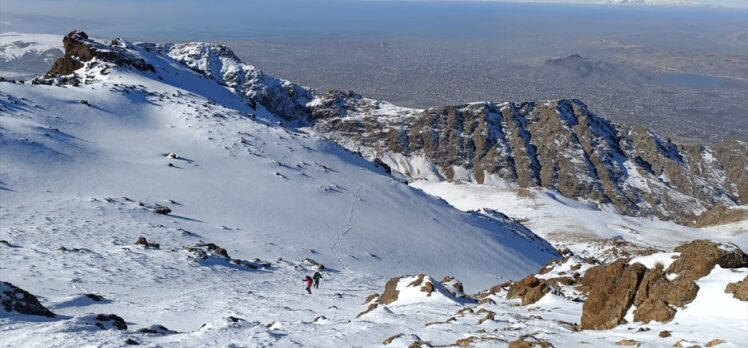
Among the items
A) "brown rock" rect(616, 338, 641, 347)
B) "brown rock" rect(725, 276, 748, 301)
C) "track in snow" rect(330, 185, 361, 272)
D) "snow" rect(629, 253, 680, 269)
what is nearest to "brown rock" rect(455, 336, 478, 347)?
"brown rock" rect(616, 338, 641, 347)

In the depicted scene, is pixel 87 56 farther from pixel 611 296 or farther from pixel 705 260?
pixel 705 260

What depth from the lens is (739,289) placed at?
15.0 meters

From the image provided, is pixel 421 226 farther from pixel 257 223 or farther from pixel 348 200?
pixel 257 223

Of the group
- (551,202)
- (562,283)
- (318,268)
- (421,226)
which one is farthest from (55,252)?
(551,202)

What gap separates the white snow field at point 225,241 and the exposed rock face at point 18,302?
687mm

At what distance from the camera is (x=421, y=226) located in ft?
157

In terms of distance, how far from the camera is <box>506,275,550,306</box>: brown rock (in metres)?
23.1

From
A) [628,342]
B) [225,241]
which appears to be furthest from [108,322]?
[225,241]

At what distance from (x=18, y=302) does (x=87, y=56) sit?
2927 inches

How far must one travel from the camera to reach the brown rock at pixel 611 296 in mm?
16844

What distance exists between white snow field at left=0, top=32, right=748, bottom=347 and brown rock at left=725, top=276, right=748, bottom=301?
163mm

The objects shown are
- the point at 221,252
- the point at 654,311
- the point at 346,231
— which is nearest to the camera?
the point at 654,311

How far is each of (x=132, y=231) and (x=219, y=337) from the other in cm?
1927

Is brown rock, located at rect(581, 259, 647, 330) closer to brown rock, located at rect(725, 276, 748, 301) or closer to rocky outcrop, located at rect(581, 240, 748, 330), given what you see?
rocky outcrop, located at rect(581, 240, 748, 330)
